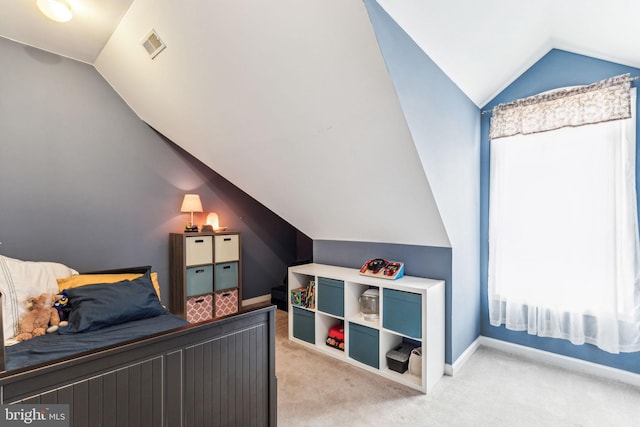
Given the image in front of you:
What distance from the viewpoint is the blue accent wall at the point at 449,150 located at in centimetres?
154

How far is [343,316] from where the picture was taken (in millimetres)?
2564

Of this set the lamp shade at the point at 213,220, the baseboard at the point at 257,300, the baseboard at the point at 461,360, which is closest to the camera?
the baseboard at the point at 461,360

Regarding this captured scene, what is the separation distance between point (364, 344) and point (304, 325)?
0.68 metres

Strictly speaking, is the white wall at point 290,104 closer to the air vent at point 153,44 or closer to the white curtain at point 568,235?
the air vent at point 153,44

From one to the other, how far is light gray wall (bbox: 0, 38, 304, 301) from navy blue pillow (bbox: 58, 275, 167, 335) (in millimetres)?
857

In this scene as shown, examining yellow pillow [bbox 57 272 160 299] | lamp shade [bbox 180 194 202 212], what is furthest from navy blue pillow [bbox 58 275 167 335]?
lamp shade [bbox 180 194 202 212]

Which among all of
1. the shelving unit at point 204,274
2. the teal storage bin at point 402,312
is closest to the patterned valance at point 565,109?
the teal storage bin at point 402,312

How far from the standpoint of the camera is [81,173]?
2715 millimetres

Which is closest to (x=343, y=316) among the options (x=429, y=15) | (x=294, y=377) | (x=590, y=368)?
(x=294, y=377)

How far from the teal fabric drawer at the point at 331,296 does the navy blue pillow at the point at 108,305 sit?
1283mm

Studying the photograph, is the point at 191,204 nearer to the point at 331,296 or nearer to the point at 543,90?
the point at 331,296

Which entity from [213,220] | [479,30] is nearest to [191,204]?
[213,220]

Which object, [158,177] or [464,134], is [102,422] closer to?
[158,177]

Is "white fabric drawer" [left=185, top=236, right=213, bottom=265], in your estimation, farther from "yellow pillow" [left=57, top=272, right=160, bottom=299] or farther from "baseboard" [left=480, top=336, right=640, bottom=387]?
"baseboard" [left=480, top=336, right=640, bottom=387]
